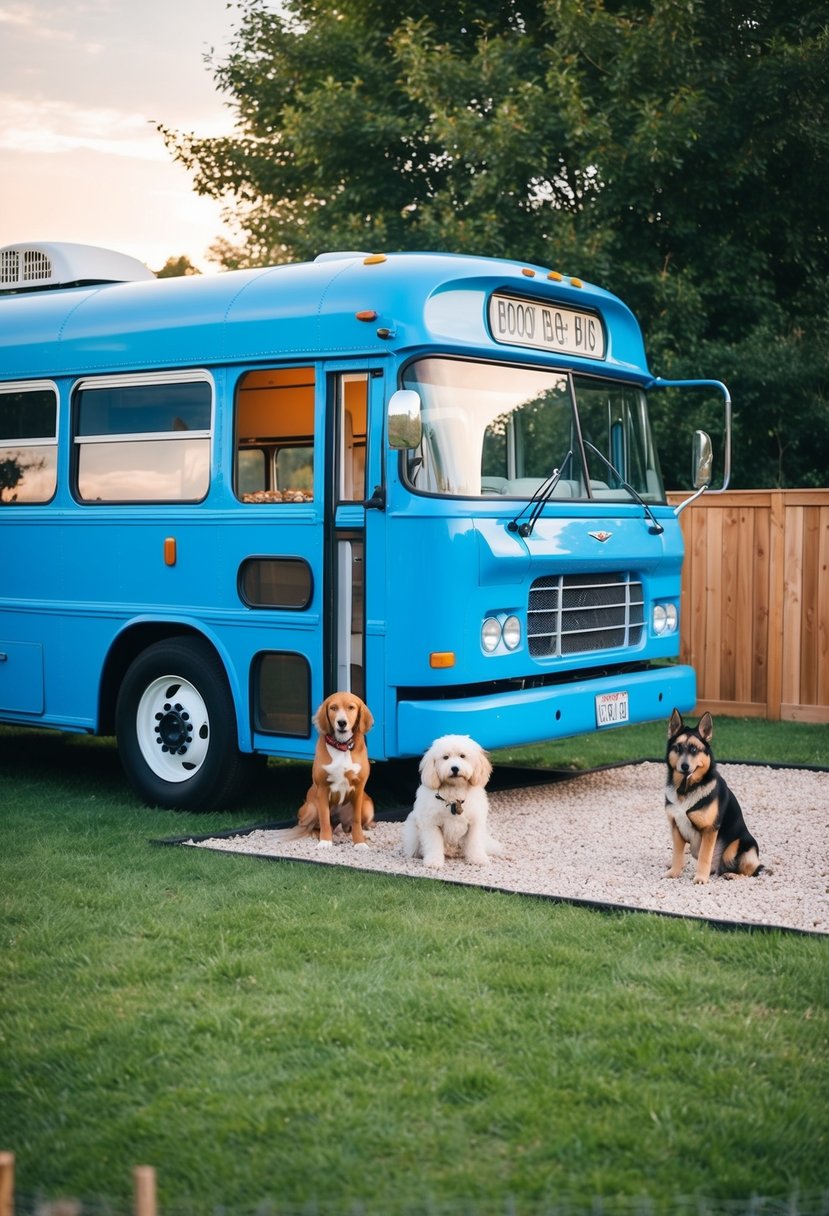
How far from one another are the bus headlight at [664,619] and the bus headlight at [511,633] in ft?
5.44

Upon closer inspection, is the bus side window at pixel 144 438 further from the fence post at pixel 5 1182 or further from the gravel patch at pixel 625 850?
the fence post at pixel 5 1182

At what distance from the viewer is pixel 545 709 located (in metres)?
7.92

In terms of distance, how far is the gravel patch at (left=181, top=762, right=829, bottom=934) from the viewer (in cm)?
621

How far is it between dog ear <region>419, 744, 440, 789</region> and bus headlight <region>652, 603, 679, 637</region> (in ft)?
9.11

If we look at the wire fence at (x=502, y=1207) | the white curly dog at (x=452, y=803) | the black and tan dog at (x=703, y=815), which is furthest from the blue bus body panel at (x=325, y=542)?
the wire fence at (x=502, y=1207)

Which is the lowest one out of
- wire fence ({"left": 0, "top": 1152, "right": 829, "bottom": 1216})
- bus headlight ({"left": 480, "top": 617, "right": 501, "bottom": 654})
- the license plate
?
wire fence ({"left": 0, "top": 1152, "right": 829, "bottom": 1216})

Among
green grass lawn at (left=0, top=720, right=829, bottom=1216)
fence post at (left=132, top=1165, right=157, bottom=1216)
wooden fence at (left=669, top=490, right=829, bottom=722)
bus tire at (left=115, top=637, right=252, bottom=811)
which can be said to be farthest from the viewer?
wooden fence at (left=669, top=490, right=829, bottom=722)

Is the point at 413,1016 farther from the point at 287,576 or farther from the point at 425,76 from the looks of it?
the point at 425,76

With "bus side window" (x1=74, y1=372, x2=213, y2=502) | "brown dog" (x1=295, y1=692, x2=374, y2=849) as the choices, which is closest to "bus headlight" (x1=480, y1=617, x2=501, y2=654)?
"brown dog" (x1=295, y1=692, x2=374, y2=849)

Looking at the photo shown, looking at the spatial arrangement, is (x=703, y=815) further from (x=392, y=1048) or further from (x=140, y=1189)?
(x=140, y=1189)

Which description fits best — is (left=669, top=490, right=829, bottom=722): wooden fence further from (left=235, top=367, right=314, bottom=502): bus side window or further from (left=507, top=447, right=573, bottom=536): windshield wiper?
(left=235, top=367, right=314, bottom=502): bus side window

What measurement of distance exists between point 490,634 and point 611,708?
1.28 metres

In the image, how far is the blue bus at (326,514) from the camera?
24.6 feet

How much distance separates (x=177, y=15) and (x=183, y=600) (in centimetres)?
836
